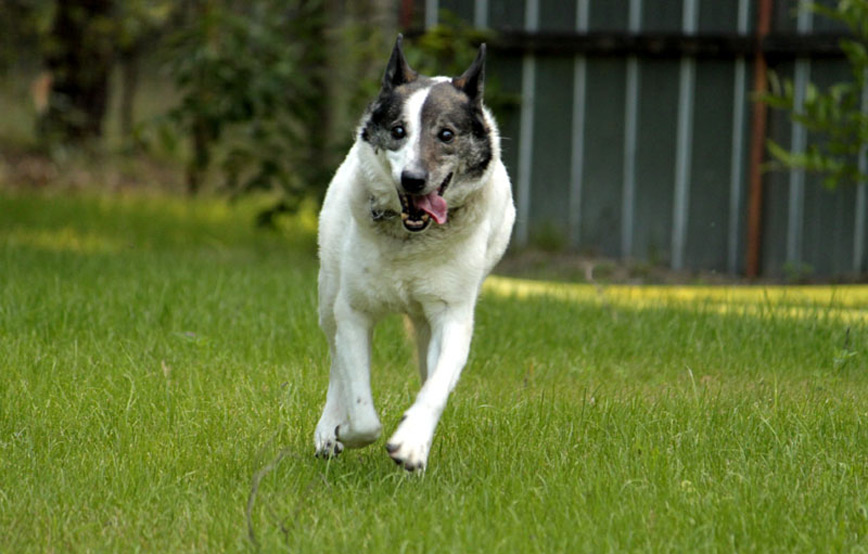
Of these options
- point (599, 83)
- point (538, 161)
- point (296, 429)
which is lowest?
point (296, 429)

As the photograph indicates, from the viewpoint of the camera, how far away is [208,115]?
30.8 ft

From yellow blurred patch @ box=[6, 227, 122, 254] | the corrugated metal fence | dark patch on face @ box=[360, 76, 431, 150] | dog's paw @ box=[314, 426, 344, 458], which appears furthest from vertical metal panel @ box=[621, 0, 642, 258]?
dog's paw @ box=[314, 426, 344, 458]

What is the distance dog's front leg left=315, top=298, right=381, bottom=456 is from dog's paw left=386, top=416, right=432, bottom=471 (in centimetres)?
28

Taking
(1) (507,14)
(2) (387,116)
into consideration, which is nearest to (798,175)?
(1) (507,14)

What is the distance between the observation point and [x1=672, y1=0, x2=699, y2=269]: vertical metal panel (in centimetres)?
929

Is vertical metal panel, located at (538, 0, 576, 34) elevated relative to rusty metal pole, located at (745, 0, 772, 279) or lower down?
elevated

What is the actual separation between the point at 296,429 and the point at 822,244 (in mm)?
5780

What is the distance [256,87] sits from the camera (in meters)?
9.27

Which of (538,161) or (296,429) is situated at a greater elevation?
(538,161)

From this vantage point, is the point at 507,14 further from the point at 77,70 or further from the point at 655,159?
the point at 77,70

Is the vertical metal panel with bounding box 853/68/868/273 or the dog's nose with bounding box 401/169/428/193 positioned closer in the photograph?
the dog's nose with bounding box 401/169/428/193

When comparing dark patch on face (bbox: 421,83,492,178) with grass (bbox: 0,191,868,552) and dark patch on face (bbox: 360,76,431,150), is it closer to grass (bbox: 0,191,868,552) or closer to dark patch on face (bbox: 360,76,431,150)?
dark patch on face (bbox: 360,76,431,150)

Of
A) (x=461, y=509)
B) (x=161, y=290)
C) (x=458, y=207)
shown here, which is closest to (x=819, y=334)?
(x=458, y=207)

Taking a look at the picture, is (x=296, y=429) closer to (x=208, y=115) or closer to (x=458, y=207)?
(x=458, y=207)
